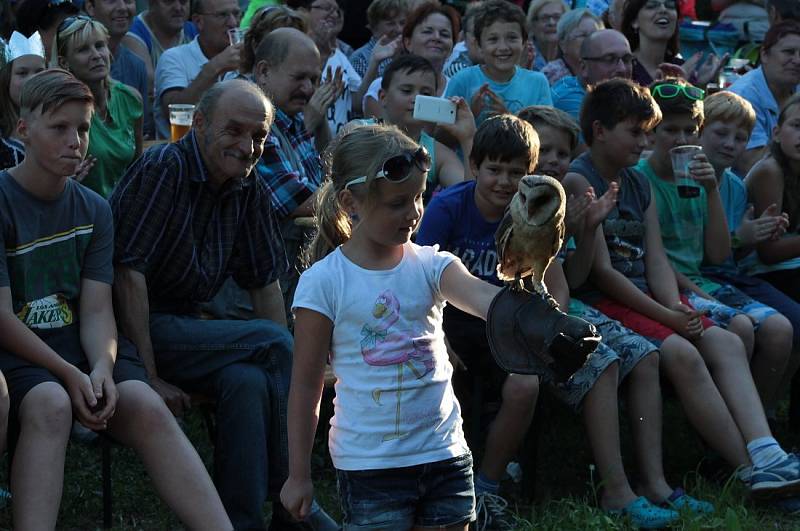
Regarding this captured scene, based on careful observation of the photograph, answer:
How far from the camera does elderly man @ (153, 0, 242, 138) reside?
Result: 6.46 metres

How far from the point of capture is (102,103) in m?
5.57

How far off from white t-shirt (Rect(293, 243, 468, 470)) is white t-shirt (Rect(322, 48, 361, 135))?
13.4 feet

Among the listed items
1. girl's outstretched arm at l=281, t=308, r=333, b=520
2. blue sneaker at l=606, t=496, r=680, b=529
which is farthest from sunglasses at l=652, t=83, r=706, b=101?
girl's outstretched arm at l=281, t=308, r=333, b=520

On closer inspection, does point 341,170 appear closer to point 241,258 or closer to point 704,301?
point 241,258

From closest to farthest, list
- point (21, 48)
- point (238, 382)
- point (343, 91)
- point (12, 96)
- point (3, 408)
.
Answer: point (3, 408) < point (238, 382) < point (12, 96) < point (21, 48) < point (343, 91)

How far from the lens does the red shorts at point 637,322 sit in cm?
511

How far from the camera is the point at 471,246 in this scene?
15.4ft

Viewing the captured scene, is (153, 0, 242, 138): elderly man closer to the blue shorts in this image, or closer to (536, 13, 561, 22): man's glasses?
(536, 13, 561, 22): man's glasses

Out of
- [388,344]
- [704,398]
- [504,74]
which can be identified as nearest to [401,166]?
[388,344]

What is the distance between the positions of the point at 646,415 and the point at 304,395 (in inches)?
88.2

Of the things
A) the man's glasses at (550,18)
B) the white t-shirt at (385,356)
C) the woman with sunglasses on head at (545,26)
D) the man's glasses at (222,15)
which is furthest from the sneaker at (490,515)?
the man's glasses at (550,18)

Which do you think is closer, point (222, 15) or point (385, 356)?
point (385, 356)

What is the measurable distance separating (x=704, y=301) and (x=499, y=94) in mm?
1946

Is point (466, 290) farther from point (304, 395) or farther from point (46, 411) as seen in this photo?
point (46, 411)
